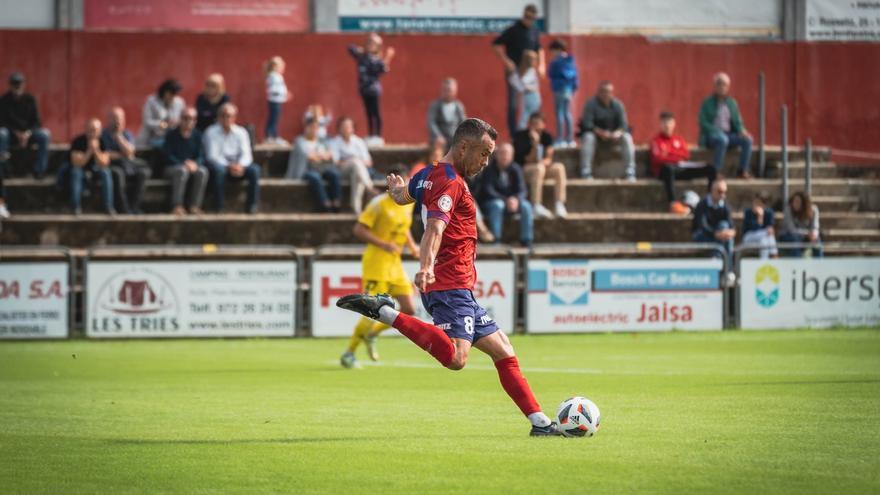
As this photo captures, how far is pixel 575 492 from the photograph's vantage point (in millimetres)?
7699

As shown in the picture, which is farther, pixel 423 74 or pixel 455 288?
pixel 423 74

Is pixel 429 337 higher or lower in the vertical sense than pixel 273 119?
lower

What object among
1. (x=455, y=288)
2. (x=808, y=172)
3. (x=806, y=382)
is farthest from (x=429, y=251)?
(x=808, y=172)

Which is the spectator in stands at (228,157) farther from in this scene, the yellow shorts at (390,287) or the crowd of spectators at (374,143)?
the yellow shorts at (390,287)

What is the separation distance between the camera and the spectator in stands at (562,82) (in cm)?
2792

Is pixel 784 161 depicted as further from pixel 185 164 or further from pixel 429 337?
pixel 429 337

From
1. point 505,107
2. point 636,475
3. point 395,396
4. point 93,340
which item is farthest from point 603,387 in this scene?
point 505,107

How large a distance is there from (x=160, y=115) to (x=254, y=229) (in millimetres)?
3246

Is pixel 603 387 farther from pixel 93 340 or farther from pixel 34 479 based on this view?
pixel 93 340

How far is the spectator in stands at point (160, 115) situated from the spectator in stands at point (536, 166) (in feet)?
21.0

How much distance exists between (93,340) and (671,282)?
9.29 metres

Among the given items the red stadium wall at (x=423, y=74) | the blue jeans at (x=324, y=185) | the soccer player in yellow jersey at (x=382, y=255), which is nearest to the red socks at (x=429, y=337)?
the soccer player in yellow jersey at (x=382, y=255)

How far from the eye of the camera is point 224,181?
26156mm

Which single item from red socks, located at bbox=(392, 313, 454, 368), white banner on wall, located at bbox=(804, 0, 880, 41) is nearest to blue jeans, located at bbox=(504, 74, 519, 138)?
white banner on wall, located at bbox=(804, 0, 880, 41)
